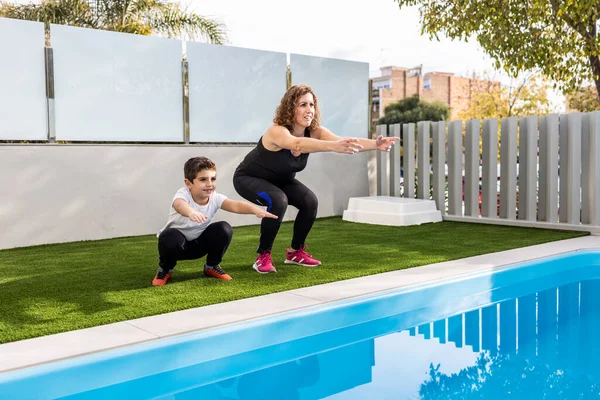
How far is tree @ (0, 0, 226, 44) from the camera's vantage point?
1173 cm

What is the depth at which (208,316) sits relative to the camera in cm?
364

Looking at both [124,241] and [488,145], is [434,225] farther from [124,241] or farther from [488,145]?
[124,241]

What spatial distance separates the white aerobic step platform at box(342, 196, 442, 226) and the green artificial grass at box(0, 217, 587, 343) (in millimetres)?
331

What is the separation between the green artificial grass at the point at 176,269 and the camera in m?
3.81

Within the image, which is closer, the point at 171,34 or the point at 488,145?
the point at 488,145

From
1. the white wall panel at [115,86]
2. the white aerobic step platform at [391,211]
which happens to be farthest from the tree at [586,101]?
the white wall panel at [115,86]

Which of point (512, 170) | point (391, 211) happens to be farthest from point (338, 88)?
point (512, 170)

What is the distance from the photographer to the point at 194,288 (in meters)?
4.42

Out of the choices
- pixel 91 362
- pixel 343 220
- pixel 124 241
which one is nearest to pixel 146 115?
pixel 124 241

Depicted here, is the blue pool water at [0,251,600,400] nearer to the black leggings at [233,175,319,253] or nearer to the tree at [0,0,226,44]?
the black leggings at [233,175,319,253]

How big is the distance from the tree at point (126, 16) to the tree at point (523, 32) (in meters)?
4.15

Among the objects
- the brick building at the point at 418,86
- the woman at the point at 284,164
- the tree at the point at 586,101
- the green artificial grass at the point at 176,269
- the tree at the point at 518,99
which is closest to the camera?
the green artificial grass at the point at 176,269

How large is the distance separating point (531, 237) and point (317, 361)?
4951mm

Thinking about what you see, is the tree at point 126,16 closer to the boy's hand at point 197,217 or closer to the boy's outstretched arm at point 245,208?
the boy's outstretched arm at point 245,208
